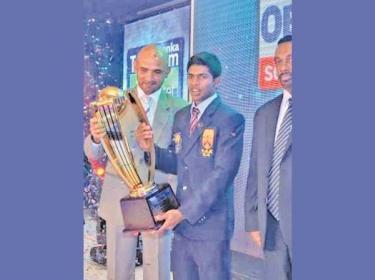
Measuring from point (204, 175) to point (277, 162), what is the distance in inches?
11.7

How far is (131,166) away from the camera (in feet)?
8.90

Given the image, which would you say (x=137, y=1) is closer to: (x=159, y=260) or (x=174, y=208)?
(x=174, y=208)

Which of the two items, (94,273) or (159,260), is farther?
(94,273)

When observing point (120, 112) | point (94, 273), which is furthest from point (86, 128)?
point (94, 273)

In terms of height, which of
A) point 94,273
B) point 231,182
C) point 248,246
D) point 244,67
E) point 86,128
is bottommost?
point 94,273

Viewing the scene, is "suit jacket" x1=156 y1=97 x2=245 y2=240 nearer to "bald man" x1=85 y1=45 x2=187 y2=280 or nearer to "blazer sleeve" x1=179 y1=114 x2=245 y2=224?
"blazer sleeve" x1=179 y1=114 x2=245 y2=224

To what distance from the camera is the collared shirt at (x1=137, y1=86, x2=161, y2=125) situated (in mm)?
2729

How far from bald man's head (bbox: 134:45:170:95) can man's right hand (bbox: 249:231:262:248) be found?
72cm

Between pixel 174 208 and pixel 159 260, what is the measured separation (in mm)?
229

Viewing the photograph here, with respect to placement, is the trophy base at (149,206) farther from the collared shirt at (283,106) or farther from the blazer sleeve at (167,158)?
the collared shirt at (283,106)

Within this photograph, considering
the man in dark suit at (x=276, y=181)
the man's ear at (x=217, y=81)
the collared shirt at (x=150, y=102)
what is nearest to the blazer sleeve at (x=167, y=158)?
the collared shirt at (x=150, y=102)

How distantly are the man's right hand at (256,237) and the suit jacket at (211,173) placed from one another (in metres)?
0.09

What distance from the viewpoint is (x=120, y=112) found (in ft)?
9.05

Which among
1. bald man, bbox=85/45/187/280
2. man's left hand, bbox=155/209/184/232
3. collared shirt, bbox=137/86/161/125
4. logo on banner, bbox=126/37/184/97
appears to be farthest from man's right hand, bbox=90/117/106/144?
man's left hand, bbox=155/209/184/232
